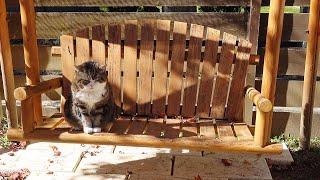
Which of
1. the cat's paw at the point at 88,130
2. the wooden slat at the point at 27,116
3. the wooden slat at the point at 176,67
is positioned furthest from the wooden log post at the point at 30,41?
the wooden slat at the point at 176,67

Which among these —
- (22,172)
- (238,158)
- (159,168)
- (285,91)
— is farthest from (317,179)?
(22,172)

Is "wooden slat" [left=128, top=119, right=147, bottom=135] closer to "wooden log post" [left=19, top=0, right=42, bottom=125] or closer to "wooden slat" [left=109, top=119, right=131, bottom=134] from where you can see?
"wooden slat" [left=109, top=119, right=131, bottom=134]

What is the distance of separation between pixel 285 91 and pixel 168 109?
1.53 meters

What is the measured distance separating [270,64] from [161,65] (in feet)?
3.21

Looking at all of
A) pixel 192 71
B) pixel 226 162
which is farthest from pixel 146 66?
pixel 226 162

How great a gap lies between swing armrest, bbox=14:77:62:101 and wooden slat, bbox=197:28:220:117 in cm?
121

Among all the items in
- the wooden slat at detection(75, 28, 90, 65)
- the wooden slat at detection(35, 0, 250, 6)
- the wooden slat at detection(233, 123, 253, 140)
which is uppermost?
the wooden slat at detection(35, 0, 250, 6)

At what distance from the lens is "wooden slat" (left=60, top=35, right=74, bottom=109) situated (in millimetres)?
3502

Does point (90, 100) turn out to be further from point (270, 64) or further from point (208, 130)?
point (270, 64)

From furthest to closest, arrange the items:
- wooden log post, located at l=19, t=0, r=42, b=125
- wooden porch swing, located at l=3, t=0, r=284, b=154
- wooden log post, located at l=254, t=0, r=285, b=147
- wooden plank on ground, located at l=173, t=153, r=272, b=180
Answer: wooden plank on ground, located at l=173, t=153, r=272, b=180 → wooden porch swing, located at l=3, t=0, r=284, b=154 → wooden log post, located at l=19, t=0, r=42, b=125 → wooden log post, located at l=254, t=0, r=285, b=147

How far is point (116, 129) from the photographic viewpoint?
3.17 metres

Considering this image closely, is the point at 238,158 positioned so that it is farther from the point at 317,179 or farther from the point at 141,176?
the point at 141,176

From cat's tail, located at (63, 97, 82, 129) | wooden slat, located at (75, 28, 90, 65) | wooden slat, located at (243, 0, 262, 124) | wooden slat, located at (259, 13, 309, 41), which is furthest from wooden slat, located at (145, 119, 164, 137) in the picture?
wooden slat, located at (259, 13, 309, 41)

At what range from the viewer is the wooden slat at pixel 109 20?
419cm
